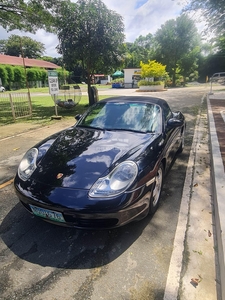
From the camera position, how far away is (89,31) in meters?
11.5

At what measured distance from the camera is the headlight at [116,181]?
2.15 metres

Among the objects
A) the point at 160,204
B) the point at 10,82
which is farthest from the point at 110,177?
the point at 10,82

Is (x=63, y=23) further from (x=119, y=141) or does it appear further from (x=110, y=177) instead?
(x=110, y=177)

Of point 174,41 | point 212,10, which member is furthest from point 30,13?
point 174,41

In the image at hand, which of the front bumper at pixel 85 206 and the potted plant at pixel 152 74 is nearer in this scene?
the front bumper at pixel 85 206

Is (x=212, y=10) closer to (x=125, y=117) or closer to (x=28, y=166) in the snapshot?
(x=125, y=117)

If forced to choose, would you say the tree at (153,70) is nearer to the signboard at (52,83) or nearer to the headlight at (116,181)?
the signboard at (52,83)

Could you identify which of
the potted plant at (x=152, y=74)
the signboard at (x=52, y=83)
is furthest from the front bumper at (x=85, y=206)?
the potted plant at (x=152, y=74)

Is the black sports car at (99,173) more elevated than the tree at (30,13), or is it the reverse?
the tree at (30,13)

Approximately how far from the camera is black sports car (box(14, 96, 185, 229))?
6.96ft

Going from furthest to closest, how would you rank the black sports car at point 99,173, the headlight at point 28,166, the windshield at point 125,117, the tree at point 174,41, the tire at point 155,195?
the tree at point 174,41 → the windshield at point 125,117 → the tire at point 155,195 → the headlight at point 28,166 → the black sports car at point 99,173

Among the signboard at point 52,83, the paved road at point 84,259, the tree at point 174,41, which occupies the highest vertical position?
the tree at point 174,41

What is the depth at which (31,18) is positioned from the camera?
11.6 m

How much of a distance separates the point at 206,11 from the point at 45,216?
1317cm
